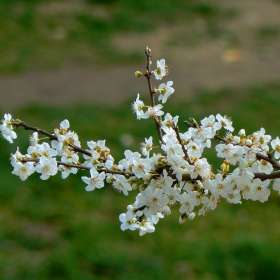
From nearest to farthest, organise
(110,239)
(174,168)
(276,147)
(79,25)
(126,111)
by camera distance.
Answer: (174,168), (276,147), (110,239), (126,111), (79,25)

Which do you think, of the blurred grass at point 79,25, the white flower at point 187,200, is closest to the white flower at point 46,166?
the white flower at point 187,200

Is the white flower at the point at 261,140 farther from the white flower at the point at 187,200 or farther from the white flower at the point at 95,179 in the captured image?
the white flower at the point at 95,179

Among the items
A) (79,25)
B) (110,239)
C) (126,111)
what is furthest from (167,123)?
(79,25)

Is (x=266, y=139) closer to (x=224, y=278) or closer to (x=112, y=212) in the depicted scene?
(x=224, y=278)

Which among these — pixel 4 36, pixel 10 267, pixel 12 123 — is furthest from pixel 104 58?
pixel 12 123

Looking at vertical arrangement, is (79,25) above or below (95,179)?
above

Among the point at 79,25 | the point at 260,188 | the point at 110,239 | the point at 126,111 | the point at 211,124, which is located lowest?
the point at 260,188

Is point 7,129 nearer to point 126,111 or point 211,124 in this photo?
point 211,124
